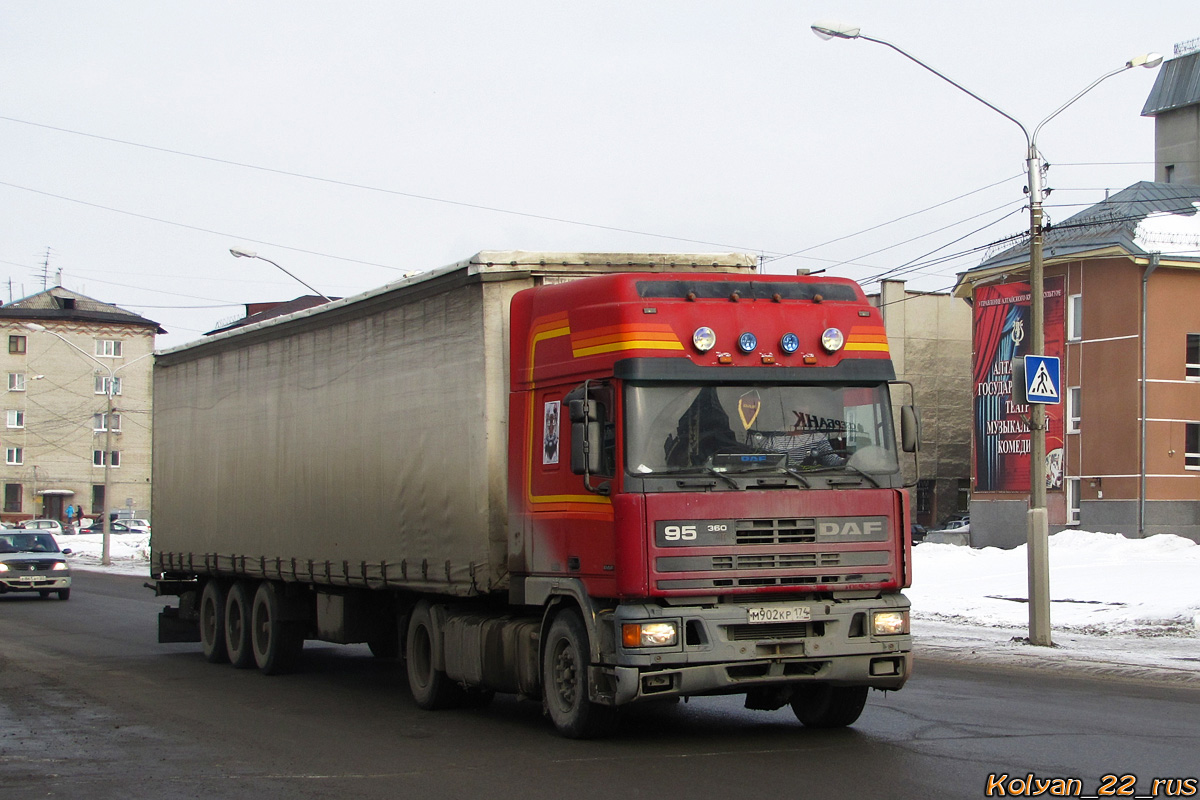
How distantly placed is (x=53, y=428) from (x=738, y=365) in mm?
94964

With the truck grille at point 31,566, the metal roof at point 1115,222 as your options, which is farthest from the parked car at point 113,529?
the metal roof at point 1115,222

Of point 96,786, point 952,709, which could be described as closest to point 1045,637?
point 952,709

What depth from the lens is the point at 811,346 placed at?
33.7 ft

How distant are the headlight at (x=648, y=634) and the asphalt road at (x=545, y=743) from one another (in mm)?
779

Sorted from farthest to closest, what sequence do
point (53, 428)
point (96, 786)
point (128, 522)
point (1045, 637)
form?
1. point (53, 428)
2. point (128, 522)
3. point (1045, 637)
4. point (96, 786)

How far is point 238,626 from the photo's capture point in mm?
17141

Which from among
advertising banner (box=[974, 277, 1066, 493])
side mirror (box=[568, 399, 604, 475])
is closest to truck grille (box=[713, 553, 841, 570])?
side mirror (box=[568, 399, 604, 475])

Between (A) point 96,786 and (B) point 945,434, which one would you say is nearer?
(A) point 96,786

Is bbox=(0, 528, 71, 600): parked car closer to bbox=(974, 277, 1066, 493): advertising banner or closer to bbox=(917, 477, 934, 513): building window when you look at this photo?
bbox=(974, 277, 1066, 493): advertising banner

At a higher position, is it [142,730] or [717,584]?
[717,584]

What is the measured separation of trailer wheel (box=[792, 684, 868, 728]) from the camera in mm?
10633

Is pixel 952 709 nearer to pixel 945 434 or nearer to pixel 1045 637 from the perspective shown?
pixel 1045 637

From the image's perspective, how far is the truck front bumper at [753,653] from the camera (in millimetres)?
9508

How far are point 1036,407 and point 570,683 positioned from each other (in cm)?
1069
